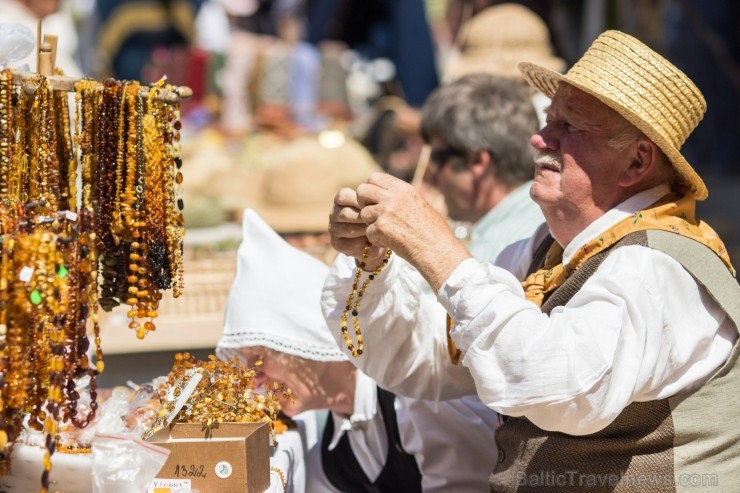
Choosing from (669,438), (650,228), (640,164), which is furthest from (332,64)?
(669,438)

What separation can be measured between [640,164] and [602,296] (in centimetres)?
42

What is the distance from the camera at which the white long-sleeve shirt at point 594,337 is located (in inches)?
78.6

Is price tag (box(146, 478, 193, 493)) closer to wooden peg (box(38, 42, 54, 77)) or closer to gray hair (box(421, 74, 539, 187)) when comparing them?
wooden peg (box(38, 42, 54, 77))

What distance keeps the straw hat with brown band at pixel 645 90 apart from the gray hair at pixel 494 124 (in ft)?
3.96

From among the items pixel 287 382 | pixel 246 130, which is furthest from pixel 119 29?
pixel 287 382

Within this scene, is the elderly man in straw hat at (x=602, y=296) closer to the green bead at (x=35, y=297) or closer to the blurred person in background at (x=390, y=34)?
the green bead at (x=35, y=297)

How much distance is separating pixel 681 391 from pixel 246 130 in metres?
7.33

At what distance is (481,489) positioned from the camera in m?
2.89

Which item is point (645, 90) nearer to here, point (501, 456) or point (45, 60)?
point (501, 456)

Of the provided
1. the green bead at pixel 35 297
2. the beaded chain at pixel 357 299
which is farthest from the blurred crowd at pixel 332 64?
the green bead at pixel 35 297

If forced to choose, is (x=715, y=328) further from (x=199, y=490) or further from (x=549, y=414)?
(x=199, y=490)

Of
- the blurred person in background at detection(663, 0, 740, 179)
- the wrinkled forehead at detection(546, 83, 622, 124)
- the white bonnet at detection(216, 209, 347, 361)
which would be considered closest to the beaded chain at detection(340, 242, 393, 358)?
the white bonnet at detection(216, 209, 347, 361)

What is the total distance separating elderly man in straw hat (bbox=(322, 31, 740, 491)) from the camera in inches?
80.0

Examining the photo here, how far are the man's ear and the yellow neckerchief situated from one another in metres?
0.08
